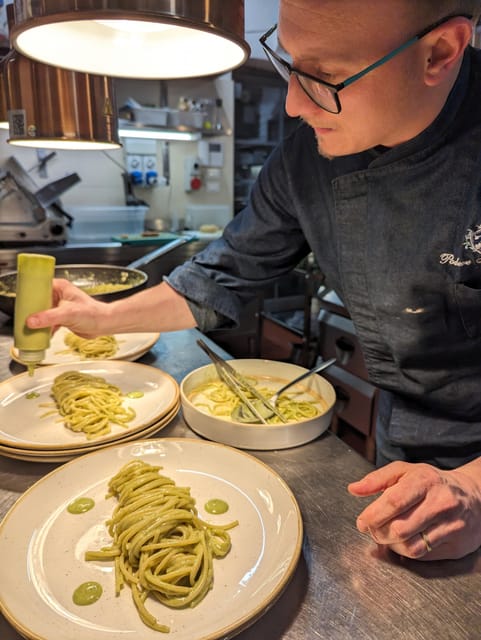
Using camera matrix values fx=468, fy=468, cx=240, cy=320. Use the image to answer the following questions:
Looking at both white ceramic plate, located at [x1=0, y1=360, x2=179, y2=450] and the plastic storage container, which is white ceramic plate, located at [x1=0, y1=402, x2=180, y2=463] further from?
the plastic storage container

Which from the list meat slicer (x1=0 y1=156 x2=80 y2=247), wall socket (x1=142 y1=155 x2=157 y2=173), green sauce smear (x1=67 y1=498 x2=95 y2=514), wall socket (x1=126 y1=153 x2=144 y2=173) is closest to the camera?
green sauce smear (x1=67 y1=498 x2=95 y2=514)

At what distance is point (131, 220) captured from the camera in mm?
4715

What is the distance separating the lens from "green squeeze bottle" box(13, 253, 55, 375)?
1.18 metres

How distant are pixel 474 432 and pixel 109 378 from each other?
3.42 ft

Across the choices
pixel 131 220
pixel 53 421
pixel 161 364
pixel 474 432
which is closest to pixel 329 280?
pixel 474 432

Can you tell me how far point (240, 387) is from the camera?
1.31 meters

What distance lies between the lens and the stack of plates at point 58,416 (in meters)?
1.04

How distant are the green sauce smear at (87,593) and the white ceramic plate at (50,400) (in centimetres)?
36

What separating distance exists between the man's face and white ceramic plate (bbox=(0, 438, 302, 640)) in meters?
0.73

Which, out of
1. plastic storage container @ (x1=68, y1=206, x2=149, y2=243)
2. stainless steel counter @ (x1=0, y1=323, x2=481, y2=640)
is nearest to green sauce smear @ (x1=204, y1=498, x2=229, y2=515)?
stainless steel counter @ (x1=0, y1=323, x2=481, y2=640)

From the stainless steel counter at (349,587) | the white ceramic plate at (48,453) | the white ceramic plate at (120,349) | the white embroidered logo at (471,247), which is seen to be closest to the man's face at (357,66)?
the white embroidered logo at (471,247)

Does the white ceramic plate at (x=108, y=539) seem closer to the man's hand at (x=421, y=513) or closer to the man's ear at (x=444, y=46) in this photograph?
the man's hand at (x=421, y=513)

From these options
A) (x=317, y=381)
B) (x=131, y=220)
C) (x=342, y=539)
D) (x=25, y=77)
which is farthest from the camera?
(x=131, y=220)

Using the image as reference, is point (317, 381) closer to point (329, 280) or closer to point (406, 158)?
point (329, 280)
